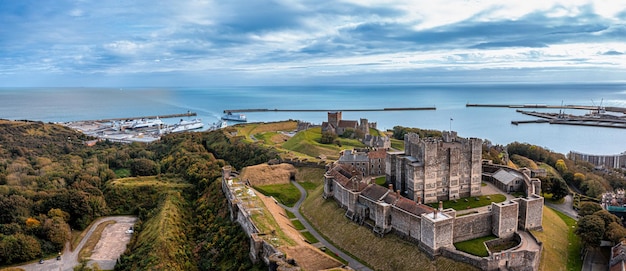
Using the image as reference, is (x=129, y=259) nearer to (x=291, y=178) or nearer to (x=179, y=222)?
(x=179, y=222)

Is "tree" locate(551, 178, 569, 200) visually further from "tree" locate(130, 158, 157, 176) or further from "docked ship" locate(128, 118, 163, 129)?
"docked ship" locate(128, 118, 163, 129)

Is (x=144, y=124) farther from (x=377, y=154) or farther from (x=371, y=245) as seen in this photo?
(x=371, y=245)

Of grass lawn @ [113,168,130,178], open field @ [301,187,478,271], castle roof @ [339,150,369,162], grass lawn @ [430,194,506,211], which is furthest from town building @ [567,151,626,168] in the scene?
grass lawn @ [113,168,130,178]

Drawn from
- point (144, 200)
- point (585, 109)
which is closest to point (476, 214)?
point (144, 200)

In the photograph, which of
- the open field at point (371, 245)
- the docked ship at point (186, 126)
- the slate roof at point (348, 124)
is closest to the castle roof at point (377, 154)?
the open field at point (371, 245)

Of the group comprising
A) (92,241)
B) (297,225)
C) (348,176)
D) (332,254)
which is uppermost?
(348,176)

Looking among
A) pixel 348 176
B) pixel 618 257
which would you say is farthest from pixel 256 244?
pixel 618 257
